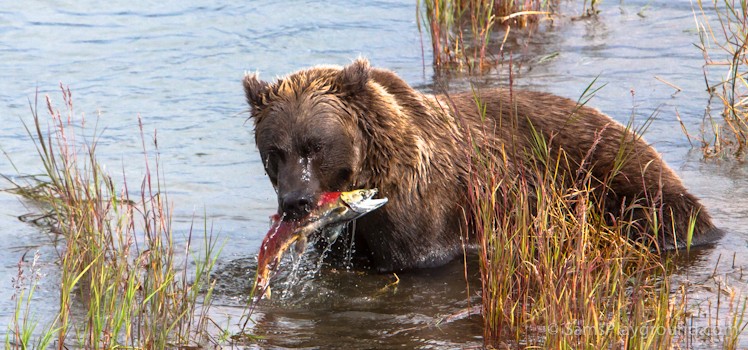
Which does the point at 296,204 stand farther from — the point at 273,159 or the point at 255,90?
the point at 255,90

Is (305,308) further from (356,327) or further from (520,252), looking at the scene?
(520,252)

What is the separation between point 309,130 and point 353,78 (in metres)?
0.41

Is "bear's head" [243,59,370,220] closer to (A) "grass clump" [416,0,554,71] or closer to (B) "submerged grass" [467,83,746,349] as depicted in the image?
(B) "submerged grass" [467,83,746,349]

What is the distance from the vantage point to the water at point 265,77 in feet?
19.3

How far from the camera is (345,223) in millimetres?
6168

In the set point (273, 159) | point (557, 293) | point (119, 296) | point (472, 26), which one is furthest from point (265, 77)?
point (557, 293)

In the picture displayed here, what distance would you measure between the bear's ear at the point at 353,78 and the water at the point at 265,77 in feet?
3.45

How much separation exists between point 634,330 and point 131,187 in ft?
15.3

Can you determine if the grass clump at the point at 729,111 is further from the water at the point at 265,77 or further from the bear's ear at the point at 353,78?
→ the bear's ear at the point at 353,78

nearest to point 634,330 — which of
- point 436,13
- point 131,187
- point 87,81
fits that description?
point 131,187

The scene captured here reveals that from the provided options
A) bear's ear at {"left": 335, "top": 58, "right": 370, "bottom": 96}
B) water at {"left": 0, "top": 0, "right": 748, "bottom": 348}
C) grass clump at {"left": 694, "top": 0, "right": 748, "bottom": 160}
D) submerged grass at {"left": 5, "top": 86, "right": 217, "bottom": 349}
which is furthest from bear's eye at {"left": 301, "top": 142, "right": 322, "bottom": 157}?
grass clump at {"left": 694, "top": 0, "right": 748, "bottom": 160}

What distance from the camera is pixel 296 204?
5.71m

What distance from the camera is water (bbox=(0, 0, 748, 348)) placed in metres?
5.88

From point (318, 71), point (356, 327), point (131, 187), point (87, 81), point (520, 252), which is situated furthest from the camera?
point (87, 81)
